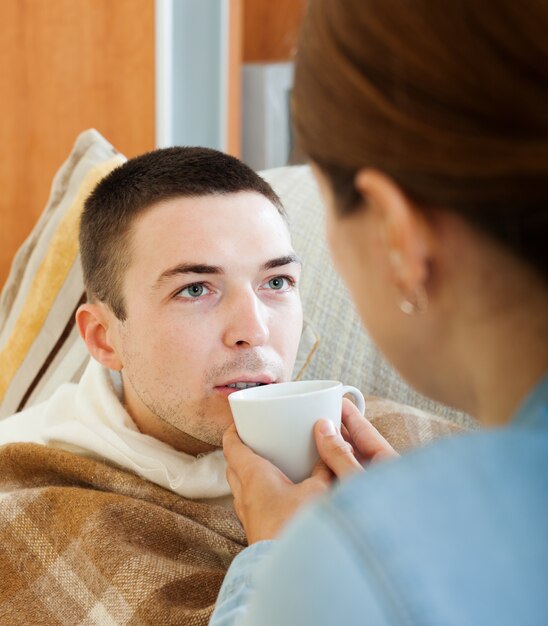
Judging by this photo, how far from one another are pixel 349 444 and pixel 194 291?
34cm

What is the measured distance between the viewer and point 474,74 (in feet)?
1.84

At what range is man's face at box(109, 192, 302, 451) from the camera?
3.92ft

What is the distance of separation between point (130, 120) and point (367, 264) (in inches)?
93.6

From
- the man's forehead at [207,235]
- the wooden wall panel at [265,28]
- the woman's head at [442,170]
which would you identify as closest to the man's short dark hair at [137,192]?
the man's forehead at [207,235]

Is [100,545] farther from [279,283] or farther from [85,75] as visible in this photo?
[85,75]

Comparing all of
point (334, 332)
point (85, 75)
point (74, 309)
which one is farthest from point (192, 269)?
point (85, 75)

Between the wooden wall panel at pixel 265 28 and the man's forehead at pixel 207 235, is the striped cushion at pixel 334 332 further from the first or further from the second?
the wooden wall panel at pixel 265 28

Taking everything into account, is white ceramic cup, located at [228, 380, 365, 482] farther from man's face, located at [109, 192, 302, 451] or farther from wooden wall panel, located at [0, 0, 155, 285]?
wooden wall panel, located at [0, 0, 155, 285]

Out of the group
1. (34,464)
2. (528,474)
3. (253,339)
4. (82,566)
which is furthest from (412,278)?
(34,464)

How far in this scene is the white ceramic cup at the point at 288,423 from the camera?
38.2 inches

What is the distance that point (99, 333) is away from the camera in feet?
4.49

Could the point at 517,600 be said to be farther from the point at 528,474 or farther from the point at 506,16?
the point at 506,16

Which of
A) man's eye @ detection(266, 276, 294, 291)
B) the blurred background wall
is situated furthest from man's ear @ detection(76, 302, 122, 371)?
the blurred background wall

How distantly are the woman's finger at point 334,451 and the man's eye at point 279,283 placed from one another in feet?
1.12
